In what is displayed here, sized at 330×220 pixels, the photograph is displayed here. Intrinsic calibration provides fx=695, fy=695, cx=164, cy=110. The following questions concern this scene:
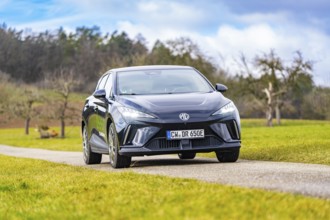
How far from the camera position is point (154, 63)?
81.1 meters

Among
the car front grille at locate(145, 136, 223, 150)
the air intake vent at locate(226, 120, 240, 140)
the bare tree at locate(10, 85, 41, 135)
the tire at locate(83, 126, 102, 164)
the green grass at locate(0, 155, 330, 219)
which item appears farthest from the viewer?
the bare tree at locate(10, 85, 41, 135)

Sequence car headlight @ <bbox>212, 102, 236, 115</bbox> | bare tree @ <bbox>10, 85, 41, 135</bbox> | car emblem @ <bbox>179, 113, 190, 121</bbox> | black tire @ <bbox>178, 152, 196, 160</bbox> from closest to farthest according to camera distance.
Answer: car emblem @ <bbox>179, 113, 190, 121</bbox>
car headlight @ <bbox>212, 102, 236, 115</bbox>
black tire @ <bbox>178, 152, 196, 160</bbox>
bare tree @ <bbox>10, 85, 41, 135</bbox>

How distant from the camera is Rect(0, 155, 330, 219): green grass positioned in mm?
5465

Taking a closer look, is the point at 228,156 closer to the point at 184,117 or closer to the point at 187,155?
the point at 184,117

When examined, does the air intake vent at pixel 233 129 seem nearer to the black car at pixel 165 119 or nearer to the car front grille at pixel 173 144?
the black car at pixel 165 119

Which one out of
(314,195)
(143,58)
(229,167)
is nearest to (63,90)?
(143,58)

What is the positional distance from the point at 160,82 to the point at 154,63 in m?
68.1

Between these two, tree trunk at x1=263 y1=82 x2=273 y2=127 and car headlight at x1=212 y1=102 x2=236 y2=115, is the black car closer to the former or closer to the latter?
car headlight at x1=212 y1=102 x2=236 y2=115

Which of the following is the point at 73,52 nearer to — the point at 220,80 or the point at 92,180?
the point at 220,80

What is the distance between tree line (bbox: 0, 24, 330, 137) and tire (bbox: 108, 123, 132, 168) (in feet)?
167

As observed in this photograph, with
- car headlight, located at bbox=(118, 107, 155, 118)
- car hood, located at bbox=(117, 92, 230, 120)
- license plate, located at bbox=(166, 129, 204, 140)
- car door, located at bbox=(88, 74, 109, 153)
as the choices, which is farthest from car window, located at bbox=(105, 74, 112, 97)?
license plate, located at bbox=(166, 129, 204, 140)

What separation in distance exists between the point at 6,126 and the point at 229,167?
89462 mm

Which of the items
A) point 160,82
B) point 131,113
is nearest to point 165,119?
point 131,113

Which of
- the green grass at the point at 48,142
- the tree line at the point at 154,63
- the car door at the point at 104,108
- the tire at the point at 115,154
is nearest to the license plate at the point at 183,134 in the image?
the tire at the point at 115,154
